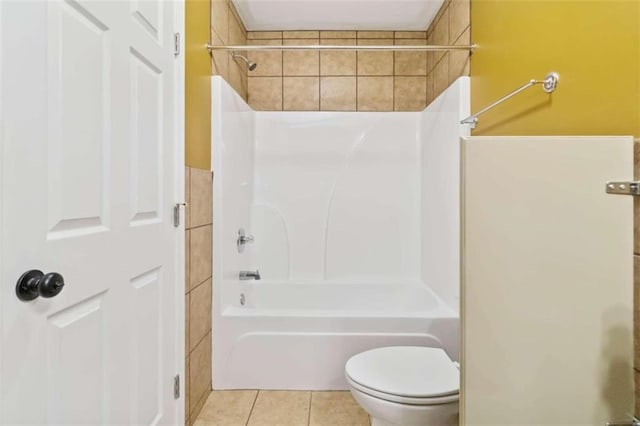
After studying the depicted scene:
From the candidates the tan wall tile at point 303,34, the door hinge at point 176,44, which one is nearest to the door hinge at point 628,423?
the door hinge at point 176,44

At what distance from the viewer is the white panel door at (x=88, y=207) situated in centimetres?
79

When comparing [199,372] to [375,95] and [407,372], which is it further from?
[375,95]

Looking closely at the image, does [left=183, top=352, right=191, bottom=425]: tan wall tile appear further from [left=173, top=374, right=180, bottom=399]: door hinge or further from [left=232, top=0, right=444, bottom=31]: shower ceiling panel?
[left=232, top=0, right=444, bottom=31]: shower ceiling panel

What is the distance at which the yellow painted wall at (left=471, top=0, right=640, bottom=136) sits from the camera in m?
1.03

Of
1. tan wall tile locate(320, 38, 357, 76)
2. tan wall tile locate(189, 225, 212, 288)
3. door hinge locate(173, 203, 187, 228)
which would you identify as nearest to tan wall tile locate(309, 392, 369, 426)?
tan wall tile locate(189, 225, 212, 288)

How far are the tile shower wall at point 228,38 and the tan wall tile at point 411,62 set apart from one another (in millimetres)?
1244

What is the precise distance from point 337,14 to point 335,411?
264 centimetres

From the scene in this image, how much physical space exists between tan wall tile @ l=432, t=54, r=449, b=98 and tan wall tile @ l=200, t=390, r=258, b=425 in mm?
2252

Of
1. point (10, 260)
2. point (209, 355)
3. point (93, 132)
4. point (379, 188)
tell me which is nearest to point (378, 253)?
point (379, 188)

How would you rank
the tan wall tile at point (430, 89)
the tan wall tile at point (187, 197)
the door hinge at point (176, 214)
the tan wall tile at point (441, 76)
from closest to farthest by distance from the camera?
the door hinge at point (176, 214) < the tan wall tile at point (187, 197) < the tan wall tile at point (441, 76) < the tan wall tile at point (430, 89)

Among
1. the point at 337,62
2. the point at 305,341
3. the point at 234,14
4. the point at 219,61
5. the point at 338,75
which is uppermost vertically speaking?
the point at 234,14

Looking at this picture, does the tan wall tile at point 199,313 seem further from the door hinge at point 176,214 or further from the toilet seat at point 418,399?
the toilet seat at point 418,399

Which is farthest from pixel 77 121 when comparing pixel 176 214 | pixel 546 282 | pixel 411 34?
pixel 411 34

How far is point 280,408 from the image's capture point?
77.1 inches
